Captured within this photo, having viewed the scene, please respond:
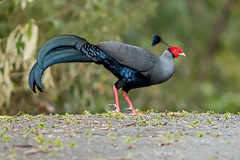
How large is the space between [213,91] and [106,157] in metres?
13.0

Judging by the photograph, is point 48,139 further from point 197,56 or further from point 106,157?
point 197,56

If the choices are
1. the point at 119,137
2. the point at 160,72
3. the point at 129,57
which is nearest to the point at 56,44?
the point at 129,57

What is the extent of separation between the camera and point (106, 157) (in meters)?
4.66

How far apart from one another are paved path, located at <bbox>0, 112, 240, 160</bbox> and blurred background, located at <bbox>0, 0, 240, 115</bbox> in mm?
2985

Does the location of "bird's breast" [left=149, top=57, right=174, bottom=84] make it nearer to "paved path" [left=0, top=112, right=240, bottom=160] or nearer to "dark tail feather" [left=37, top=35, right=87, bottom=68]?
"paved path" [left=0, top=112, right=240, bottom=160]

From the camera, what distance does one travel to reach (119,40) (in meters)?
11.9

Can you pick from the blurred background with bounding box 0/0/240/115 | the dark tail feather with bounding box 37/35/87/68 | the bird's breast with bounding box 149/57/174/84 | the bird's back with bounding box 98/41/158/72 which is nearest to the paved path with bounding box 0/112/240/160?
the bird's breast with bounding box 149/57/174/84

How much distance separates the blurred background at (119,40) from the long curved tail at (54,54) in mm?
2157

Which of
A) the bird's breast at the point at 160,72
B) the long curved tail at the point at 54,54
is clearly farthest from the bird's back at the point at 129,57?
the long curved tail at the point at 54,54

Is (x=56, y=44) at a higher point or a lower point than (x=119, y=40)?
lower

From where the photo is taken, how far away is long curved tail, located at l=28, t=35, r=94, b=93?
6.91 metres

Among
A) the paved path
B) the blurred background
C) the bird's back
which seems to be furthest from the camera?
the blurred background

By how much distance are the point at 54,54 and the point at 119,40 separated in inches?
199

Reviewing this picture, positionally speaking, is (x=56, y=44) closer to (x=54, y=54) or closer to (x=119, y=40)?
(x=54, y=54)
